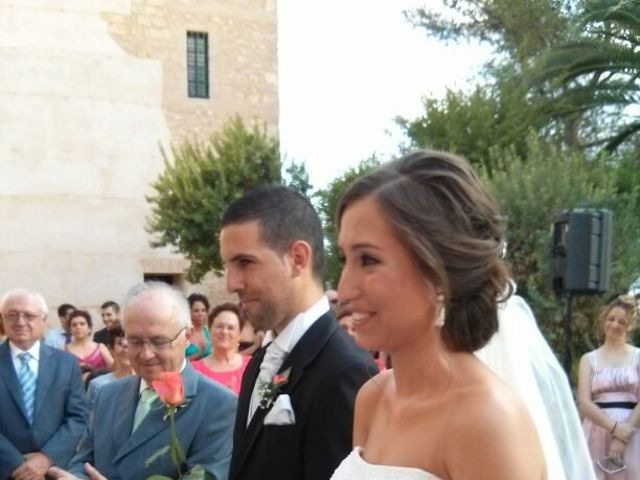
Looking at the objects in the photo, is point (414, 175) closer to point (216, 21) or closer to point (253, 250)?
point (253, 250)

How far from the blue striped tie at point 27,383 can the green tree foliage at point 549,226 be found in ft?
28.5

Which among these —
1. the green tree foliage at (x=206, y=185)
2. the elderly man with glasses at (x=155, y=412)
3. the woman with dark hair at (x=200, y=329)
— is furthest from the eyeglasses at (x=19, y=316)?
the green tree foliage at (x=206, y=185)

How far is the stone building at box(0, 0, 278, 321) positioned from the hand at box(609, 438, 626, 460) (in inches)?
647

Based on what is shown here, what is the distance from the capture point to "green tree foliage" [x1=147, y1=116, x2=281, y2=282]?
878 inches

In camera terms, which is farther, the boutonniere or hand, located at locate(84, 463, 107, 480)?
hand, located at locate(84, 463, 107, 480)

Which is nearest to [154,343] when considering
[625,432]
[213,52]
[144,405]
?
[144,405]

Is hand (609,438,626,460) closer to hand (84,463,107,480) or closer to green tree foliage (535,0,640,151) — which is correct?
hand (84,463,107,480)

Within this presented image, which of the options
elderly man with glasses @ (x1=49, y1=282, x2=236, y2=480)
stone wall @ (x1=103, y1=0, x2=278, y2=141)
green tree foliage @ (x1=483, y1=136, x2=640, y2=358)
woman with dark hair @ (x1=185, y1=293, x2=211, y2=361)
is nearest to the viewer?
elderly man with glasses @ (x1=49, y1=282, x2=236, y2=480)

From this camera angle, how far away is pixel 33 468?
695cm

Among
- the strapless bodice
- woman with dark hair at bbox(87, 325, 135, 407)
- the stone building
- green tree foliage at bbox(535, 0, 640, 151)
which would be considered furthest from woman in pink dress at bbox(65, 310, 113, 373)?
the stone building

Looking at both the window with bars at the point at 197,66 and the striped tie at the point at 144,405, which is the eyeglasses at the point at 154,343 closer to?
the striped tie at the point at 144,405

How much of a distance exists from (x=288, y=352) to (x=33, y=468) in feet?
13.5

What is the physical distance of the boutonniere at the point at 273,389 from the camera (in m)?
3.26

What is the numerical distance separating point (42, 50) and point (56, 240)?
412cm
